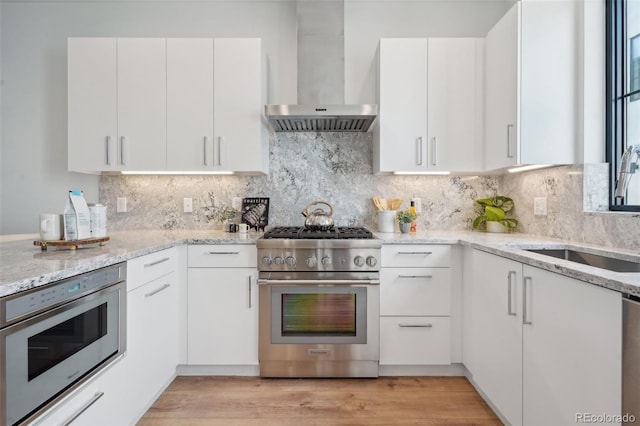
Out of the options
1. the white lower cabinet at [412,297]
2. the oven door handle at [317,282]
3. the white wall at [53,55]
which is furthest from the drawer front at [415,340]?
the white wall at [53,55]

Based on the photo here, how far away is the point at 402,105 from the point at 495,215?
1.11 metres

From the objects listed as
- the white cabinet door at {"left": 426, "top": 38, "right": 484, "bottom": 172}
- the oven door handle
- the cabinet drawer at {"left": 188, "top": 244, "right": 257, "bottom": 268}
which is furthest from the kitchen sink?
the cabinet drawer at {"left": 188, "top": 244, "right": 257, "bottom": 268}

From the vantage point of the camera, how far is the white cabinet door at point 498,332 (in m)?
1.68

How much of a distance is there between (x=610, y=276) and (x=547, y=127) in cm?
141

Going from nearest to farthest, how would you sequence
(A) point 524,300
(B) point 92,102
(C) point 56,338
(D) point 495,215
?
(C) point 56,338 → (A) point 524,300 → (B) point 92,102 → (D) point 495,215

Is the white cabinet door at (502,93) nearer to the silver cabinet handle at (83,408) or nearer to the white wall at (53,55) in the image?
the white wall at (53,55)

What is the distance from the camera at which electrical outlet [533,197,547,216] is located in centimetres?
245

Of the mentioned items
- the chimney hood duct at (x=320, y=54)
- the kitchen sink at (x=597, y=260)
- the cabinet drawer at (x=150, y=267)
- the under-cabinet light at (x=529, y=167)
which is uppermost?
the chimney hood duct at (x=320, y=54)

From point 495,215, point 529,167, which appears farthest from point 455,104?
point 495,215

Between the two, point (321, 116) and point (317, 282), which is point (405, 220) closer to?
point (317, 282)

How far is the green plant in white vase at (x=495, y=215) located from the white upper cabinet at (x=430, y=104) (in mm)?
399

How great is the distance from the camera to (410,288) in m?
2.38

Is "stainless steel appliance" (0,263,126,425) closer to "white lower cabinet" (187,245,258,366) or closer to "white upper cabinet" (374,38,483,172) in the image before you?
"white lower cabinet" (187,245,258,366)

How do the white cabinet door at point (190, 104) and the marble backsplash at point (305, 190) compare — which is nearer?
the white cabinet door at point (190, 104)
